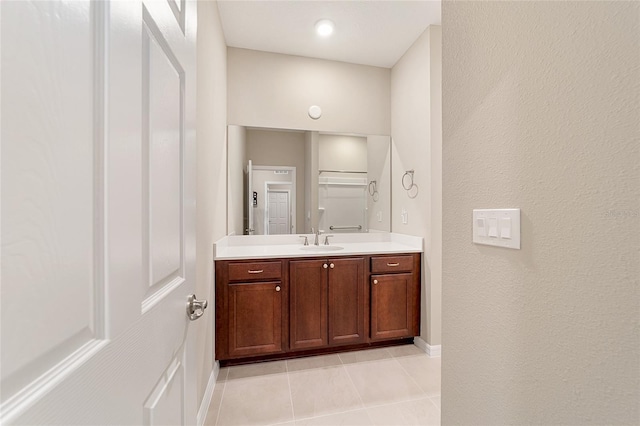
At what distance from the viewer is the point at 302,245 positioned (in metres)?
2.83

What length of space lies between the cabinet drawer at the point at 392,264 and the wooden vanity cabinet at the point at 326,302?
4.6 inches

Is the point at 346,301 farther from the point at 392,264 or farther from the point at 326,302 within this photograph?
the point at 392,264

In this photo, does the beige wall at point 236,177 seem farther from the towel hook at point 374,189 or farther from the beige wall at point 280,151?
the towel hook at point 374,189

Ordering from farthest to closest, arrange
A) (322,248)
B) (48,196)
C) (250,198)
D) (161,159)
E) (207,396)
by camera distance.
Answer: (250,198)
(322,248)
(207,396)
(161,159)
(48,196)

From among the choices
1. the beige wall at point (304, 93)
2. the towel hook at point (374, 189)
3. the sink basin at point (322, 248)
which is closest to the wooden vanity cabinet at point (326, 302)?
the sink basin at point (322, 248)

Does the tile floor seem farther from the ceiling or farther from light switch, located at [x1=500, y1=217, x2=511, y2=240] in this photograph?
the ceiling

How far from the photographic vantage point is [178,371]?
760 mm

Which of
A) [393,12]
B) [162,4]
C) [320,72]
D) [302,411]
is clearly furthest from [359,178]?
[162,4]

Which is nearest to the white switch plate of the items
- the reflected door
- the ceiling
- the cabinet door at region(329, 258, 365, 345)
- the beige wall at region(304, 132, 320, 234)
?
the cabinet door at region(329, 258, 365, 345)

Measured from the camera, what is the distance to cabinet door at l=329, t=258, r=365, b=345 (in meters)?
2.33

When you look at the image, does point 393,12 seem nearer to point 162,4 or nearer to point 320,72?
point 320,72

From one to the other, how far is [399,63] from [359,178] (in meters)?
1.20

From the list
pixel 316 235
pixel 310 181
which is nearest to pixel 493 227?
pixel 316 235

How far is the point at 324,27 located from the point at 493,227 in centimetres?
225
